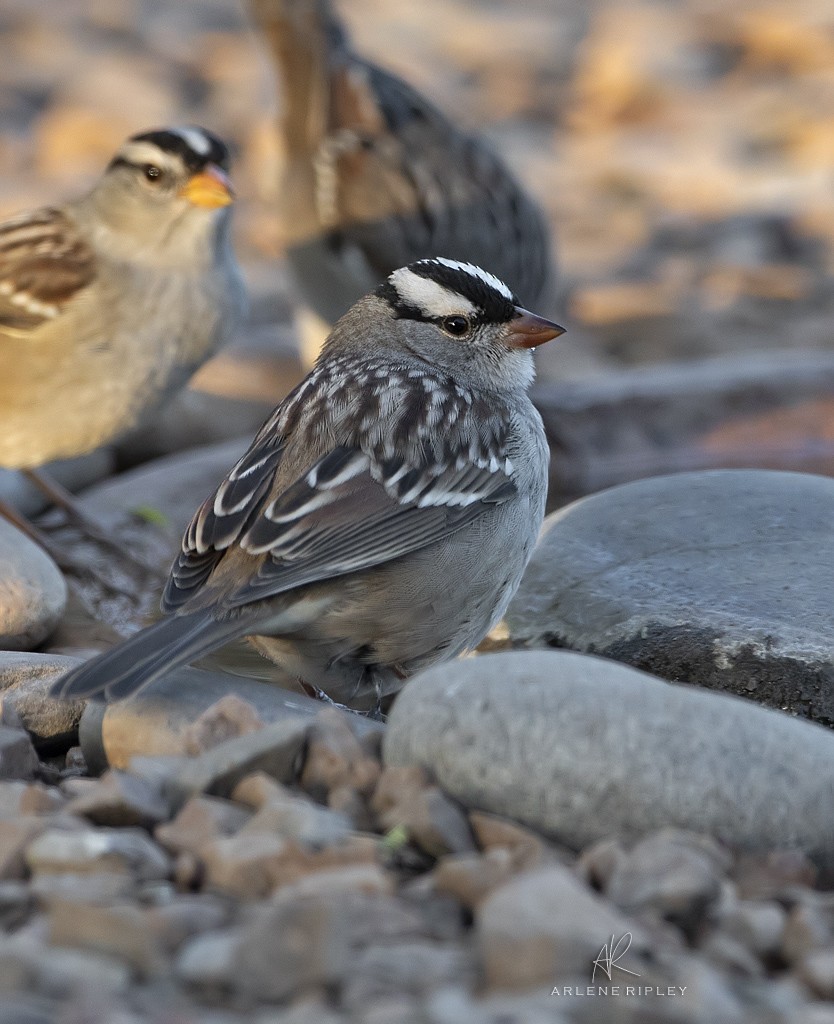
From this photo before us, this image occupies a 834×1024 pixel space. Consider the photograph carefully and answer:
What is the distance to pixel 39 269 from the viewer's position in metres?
6.38

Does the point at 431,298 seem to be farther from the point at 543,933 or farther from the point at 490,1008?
the point at 490,1008

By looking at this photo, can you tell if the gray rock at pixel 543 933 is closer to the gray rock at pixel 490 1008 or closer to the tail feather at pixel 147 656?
the gray rock at pixel 490 1008

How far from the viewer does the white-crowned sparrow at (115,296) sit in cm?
619

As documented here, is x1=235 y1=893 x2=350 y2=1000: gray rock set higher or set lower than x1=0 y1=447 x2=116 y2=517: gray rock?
higher

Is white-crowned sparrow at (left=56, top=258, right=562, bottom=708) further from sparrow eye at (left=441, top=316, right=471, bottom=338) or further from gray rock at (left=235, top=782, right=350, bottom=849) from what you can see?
gray rock at (left=235, top=782, right=350, bottom=849)

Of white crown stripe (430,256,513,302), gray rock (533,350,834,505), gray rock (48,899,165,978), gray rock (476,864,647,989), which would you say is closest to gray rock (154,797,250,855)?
gray rock (48,899,165,978)

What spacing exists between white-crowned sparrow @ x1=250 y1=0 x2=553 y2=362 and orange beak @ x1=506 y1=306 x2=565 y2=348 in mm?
2659

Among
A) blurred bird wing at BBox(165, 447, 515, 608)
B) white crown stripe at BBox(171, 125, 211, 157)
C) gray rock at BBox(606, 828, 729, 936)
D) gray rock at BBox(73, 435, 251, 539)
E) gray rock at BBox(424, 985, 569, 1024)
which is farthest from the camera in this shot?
gray rock at BBox(73, 435, 251, 539)

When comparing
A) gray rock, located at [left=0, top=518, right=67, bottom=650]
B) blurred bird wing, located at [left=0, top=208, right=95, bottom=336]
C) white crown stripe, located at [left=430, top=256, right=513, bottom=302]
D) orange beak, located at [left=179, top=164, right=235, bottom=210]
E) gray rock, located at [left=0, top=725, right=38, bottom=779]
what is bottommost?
gray rock, located at [left=0, top=518, right=67, bottom=650]

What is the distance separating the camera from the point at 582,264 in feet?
37.9

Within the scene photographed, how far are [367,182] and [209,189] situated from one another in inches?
A: 55.4

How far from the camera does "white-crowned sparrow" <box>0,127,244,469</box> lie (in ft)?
20.3

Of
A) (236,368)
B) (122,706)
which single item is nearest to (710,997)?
(122,706)
